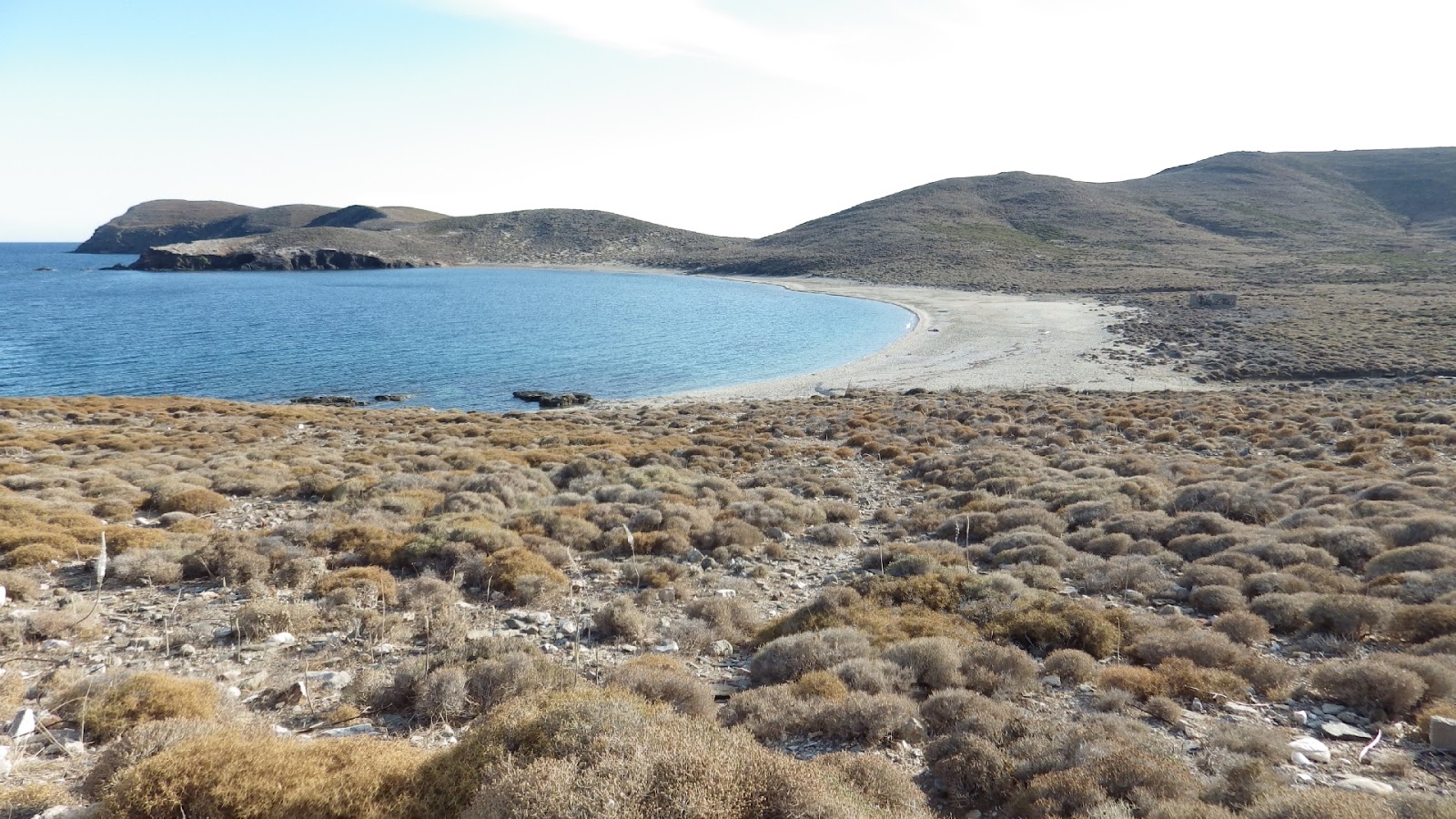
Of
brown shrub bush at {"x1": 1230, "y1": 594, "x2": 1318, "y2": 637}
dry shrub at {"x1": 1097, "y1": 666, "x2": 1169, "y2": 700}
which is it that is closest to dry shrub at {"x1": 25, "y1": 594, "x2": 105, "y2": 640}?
dry shrub at {"x1": 1097, "y1": 666, "x2": 1169, "y2": 700}

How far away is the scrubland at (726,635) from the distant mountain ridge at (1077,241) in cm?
8752

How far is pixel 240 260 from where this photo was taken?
16762 cm

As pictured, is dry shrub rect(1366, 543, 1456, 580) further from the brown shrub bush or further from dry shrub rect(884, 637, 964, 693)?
dry shrub rect(884, 637, 964, 693)

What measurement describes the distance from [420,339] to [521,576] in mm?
63056

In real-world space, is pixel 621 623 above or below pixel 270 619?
below

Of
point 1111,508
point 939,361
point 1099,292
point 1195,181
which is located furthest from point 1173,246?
point 1111,508

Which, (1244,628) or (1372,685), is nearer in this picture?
(1372,685)

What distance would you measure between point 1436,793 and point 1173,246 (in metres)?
151

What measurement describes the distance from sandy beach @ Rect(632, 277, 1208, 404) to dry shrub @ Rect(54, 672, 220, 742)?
36862mm

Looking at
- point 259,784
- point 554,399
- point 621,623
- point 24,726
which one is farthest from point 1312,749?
point 554,399

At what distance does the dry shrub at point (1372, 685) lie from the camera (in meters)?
6.33

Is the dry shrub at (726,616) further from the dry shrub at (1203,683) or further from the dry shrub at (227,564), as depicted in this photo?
the dry shrub at (227,564)

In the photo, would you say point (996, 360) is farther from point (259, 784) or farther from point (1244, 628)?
point (259, 784)

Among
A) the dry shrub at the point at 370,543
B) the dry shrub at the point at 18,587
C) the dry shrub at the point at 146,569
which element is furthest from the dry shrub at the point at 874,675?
the dry shrub at the point at 18,587
